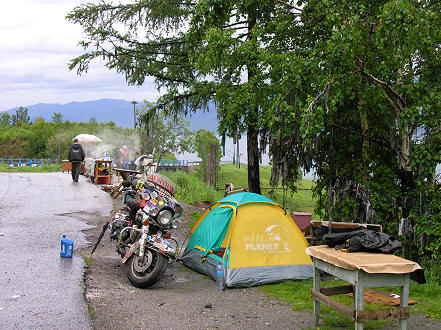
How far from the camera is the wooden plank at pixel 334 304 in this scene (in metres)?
5.22

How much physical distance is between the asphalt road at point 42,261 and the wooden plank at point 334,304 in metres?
2.78

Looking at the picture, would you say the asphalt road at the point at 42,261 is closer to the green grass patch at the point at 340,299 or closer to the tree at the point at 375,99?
the green grass patch at the point at 340,299

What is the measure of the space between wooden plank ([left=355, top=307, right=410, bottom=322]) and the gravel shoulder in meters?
1.11

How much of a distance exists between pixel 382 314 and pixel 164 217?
3.82 metres

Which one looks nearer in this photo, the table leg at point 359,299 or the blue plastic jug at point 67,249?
the table leg at point 359,299

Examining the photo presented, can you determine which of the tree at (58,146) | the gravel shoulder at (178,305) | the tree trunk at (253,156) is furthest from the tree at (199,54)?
the tree at (58,146)

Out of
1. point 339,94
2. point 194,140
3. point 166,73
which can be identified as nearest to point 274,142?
point 339,94

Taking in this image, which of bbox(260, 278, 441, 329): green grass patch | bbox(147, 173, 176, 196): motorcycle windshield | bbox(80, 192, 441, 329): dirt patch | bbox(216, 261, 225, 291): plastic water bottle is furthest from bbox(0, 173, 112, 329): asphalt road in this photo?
bbox(260, 278, 441, 329): green grass patch

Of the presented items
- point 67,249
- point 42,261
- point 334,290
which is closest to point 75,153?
point 67,249

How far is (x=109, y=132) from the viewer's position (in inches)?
2889

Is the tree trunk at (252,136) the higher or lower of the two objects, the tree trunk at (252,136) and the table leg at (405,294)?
the higher

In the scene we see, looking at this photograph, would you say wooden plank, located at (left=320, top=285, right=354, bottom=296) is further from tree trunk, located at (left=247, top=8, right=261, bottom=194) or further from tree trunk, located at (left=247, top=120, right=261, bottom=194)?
tree trunk, located at (left=247, top=120, right=261, bottom=194)

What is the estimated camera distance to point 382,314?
5141mm

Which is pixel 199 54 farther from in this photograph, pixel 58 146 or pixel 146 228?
pixel 58 146
